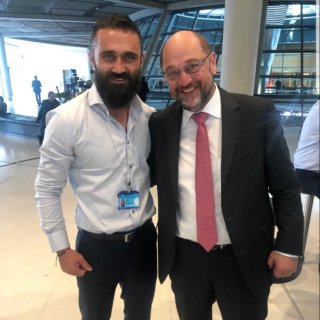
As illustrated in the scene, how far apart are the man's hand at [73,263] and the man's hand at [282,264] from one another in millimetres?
893

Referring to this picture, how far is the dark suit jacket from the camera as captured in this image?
1265 mm

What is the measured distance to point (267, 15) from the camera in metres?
11.1

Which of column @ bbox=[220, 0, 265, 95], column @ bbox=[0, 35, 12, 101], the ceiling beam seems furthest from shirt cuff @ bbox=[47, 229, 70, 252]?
column @ bbox=[0, 35, 12, 101]

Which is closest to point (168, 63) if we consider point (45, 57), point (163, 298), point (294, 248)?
point (294, 248)

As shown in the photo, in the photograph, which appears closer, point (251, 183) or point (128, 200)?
point (251, 183)

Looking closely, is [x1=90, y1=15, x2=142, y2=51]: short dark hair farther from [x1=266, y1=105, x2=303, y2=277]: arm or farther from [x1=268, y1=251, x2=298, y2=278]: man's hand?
[x1=268, y1=251, x2=298, y2=278]: man's hand

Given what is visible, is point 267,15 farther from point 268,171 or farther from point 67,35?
point 67,35

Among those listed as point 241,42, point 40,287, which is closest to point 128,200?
point 40,287

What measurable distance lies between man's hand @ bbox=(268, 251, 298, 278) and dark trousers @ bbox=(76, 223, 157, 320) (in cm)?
63

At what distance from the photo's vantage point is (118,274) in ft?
5.29

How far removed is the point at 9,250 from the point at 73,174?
7.27 ft

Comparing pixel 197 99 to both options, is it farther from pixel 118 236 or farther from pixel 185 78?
pixel 118 236

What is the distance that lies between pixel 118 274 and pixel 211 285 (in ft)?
1.60

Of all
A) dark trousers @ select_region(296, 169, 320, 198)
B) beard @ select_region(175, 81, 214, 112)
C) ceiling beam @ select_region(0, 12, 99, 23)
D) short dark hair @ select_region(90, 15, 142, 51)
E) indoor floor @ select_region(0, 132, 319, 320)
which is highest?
ceiling beam @ select_region(0, 12, 99, 23)
